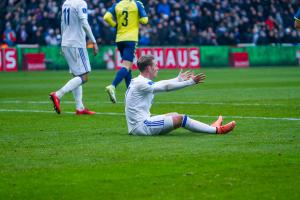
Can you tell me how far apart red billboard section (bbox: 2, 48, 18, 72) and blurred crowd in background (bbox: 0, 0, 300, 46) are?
2.12 meters

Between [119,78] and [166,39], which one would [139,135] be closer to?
[119,78]

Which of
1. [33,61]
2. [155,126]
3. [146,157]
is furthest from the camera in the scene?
[33,61]

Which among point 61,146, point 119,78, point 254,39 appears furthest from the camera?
point 254,39

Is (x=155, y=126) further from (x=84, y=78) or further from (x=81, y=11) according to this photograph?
(x=81, y=11)

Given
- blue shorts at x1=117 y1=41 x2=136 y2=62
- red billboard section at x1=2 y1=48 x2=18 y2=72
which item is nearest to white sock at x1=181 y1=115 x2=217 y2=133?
blue shorts at x1=117 y1=41 x2=136 y2=62

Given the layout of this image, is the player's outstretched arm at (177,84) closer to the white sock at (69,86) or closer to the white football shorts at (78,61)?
the white sock at (69,86)

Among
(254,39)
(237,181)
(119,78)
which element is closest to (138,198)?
(237,181)

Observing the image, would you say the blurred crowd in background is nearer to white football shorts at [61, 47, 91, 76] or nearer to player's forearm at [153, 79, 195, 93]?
white football shorts at [61, 47, 91, 76]

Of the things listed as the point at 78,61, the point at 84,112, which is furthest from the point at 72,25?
the point at 84,112

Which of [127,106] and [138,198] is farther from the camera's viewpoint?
[127,106]

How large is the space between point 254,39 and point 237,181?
131ft

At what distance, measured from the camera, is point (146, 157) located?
986 cm

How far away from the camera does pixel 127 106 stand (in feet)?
40.0

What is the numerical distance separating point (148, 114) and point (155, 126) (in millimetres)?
253
